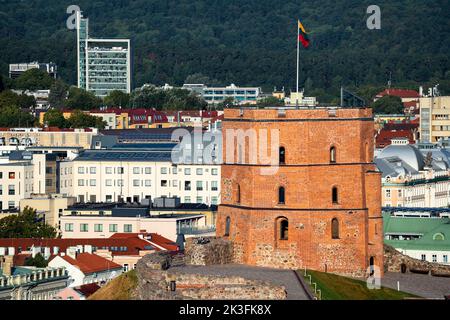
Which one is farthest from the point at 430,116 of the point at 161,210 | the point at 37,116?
the point at 161,210

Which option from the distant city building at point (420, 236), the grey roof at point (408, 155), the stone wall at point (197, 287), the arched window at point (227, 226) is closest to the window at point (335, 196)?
the arched window at point (227, 226)

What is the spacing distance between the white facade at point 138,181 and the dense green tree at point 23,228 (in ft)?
61.5

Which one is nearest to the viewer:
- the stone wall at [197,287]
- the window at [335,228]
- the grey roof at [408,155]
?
the stone wall at [197,287]

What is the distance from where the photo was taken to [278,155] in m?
58.2

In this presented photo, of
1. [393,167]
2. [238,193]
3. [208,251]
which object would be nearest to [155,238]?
[393,167]

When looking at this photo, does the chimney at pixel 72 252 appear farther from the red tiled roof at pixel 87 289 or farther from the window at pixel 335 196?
the window at pixel 335 196

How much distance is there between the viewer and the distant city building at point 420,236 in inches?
3169

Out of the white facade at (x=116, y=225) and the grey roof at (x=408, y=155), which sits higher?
the grey roof at (x=408, y=155)

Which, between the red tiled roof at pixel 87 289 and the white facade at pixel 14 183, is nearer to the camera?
the red tiled roof at pixel 87 289

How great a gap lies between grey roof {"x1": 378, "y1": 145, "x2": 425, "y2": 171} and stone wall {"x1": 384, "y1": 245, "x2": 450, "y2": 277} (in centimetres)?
6068

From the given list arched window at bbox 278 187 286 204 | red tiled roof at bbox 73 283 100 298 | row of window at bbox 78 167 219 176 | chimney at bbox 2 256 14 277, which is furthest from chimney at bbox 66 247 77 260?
row of window at bbox 78 167 219 176

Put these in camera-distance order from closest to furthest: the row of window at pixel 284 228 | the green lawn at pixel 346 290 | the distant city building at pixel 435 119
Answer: the green lawn at pixel 346 290
the row of window at pixel 284 228
the distant city building at pixel 435 119
